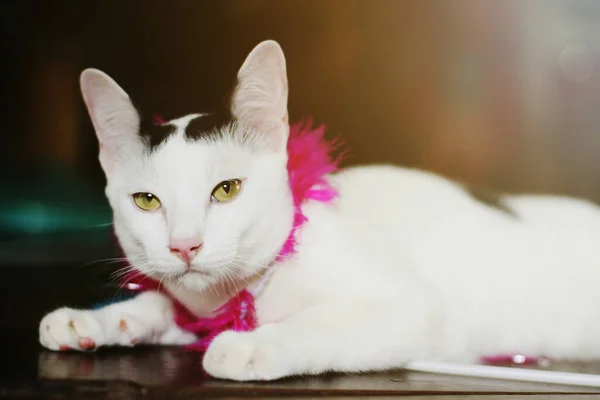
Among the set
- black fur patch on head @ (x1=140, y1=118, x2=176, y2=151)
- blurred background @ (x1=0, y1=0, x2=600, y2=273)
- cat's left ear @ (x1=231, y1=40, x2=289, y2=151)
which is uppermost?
blurred background @ (x1=0, y1=0, x2=600, y2=273)

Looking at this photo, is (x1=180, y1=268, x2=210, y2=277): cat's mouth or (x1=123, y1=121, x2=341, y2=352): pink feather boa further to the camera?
(x1=123, y1=121, x2=341, y2=352): pink feather boa

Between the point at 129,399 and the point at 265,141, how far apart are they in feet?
1.44

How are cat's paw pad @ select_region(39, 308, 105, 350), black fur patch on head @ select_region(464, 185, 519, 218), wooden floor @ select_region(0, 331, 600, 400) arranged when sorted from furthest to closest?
black fur patch on head @ select_region(464, 185, 519, 218) → cat's paw pad @ select_region(39, 308, 105, 350) → wooden floor @ select_region(0, 331, 600, 400)

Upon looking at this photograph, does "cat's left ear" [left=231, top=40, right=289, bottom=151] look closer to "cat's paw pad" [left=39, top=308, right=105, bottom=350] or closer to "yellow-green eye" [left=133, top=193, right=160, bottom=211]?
"yellow-green eye" [left=133, top=193, right=160, bottom=211]

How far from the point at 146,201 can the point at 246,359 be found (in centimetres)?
30

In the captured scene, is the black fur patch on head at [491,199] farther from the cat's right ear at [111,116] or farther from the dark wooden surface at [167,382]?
the cat's right ear at [111,116]

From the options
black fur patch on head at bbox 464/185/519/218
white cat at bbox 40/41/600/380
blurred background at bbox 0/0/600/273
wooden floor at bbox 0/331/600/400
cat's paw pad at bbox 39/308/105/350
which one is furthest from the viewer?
blurred background at bbox 0/0/600/273

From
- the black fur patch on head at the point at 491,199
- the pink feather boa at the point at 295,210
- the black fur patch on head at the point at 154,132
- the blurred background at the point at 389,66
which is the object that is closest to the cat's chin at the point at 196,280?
the pink feather boa at the point at 295,210

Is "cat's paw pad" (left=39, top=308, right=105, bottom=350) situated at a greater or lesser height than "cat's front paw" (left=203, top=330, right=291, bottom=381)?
greater

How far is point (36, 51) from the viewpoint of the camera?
2.30 meters

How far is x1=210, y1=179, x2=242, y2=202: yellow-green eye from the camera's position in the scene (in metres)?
0.90

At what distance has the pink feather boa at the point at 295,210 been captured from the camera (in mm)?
979

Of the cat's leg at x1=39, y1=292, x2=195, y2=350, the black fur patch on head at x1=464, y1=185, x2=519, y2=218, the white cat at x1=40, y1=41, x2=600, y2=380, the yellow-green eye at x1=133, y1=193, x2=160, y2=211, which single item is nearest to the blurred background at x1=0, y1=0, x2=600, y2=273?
the black fur patch on head at x1=464, y1=185, x2=519, y2=218

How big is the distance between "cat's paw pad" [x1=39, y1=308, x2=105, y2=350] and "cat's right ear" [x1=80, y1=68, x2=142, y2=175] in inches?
9.5
